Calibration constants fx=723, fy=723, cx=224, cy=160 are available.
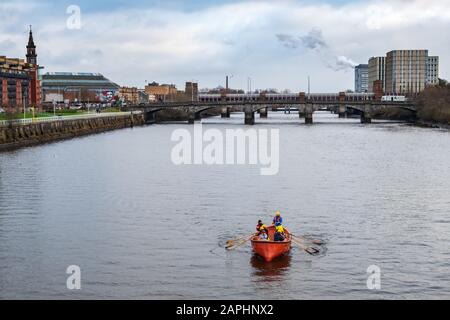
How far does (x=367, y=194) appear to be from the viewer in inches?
1944

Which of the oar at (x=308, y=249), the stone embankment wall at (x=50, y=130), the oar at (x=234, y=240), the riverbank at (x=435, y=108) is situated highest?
the riverbank at (x=435, y=108)

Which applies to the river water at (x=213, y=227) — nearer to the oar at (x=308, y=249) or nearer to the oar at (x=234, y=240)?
the oar at (x=308, y=249)

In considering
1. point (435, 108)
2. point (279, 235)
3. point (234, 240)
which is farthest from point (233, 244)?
point (435, 108)

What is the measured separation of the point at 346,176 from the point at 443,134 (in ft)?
192

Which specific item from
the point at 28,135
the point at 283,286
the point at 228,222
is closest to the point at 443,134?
the point at 28,135

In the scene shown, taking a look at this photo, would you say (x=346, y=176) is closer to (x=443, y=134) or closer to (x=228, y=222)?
(x=228, y=222)

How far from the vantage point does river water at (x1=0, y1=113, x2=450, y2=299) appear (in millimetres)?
27812

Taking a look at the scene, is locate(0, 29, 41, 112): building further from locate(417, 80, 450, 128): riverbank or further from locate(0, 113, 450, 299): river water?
locate(0, 113, 450, 299): river water

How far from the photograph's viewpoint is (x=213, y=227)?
124 feet

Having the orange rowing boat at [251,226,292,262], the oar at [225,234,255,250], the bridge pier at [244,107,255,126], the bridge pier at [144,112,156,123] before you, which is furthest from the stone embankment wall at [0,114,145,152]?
the orange rowing boat at [251,226,292,262]

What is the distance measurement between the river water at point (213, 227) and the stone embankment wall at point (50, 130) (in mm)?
21475

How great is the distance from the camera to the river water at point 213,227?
1095 inches

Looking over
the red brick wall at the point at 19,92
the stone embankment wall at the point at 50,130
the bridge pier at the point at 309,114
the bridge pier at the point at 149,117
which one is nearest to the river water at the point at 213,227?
the stone embankment wall at the point at 50,130

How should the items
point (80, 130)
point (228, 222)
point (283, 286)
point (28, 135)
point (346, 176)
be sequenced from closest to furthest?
point (283, 286) → point (228, 222) → point (346, 176) → point (28, 135) → point (80, 130)
